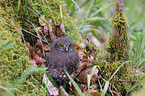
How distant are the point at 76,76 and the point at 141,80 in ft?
3.59

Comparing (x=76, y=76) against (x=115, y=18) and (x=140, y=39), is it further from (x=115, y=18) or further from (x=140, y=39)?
(x=140, y=39)

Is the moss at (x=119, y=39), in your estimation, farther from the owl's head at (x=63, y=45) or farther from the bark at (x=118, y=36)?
the owl's head at (x=63, y=45)

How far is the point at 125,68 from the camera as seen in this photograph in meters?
2.47

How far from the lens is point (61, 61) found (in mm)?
2365

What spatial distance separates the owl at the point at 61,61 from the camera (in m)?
2.34

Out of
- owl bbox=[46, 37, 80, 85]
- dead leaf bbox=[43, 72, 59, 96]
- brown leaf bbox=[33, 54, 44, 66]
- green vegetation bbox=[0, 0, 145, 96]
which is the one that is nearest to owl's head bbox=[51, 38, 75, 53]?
owl bbox=[46, 37, 80, 85]

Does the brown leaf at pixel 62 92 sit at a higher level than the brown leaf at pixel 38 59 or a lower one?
lower

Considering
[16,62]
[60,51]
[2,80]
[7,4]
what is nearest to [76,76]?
[60,51]

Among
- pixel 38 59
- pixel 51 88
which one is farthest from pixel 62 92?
pixel 38 59

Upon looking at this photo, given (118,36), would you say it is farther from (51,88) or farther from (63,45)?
(51,88)

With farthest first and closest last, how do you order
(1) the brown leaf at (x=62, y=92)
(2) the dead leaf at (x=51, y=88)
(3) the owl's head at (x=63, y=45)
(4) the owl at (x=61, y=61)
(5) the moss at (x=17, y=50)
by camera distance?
(3) the owl's head at (x=63, y=45) → (4) the owl at (x=61, y=61) → (1) the brown leaf at (x=62, y=92) → (2) the dead leaf at (x=51, y=88) → (5) the moss at (x=17, y=50)

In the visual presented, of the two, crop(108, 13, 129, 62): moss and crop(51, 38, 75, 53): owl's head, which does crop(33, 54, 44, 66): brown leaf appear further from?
crop(108, 13, 129, 62): moss

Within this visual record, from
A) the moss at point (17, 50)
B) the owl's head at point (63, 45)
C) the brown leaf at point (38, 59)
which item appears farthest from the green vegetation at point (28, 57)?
the owl's head at point (63, 45)

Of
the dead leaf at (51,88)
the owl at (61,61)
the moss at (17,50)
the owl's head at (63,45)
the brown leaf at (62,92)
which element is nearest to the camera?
the moss at (17,50)
